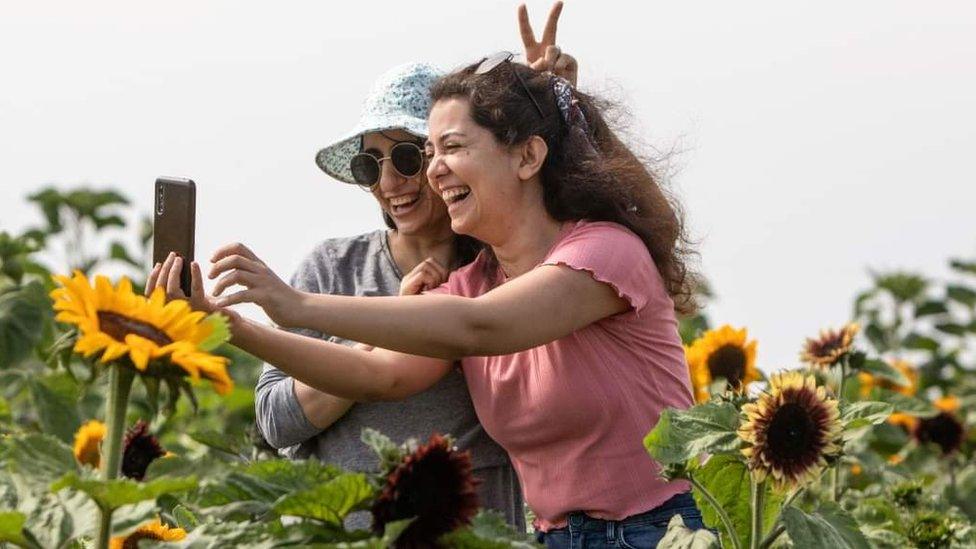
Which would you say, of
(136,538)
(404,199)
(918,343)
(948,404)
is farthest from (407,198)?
(918,343)

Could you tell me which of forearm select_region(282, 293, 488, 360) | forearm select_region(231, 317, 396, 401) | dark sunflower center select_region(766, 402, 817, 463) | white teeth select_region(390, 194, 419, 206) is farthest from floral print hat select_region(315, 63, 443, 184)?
dark sunflower center select_region(766, 402, 817, 463)

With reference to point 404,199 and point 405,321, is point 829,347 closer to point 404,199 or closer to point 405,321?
point 404,199

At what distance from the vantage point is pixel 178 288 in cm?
228

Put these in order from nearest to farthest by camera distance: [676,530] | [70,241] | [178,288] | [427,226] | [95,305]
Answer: [95,305] → [178,288] → [676,530] → [427,226] → [70,241]

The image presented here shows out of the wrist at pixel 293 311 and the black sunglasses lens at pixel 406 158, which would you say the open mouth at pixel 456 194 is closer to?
the black sunglasses lens at pixel 406 158

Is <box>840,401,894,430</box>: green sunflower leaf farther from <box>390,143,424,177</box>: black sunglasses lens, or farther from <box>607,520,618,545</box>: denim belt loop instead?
<box>390,143,424,177</box>: black sunglasses lens

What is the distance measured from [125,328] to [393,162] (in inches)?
50.9

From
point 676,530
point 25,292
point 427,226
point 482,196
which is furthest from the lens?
point 25,292

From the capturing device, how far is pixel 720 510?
233cm

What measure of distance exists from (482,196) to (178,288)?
652mm

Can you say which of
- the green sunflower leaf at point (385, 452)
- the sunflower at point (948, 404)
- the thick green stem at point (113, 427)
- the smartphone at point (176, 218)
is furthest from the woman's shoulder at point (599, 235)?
the sunflower at point (948, 404)

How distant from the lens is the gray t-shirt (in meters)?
2.93

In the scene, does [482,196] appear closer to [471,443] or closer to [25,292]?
[471,443]

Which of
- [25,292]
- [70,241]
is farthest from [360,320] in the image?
[70,241]
